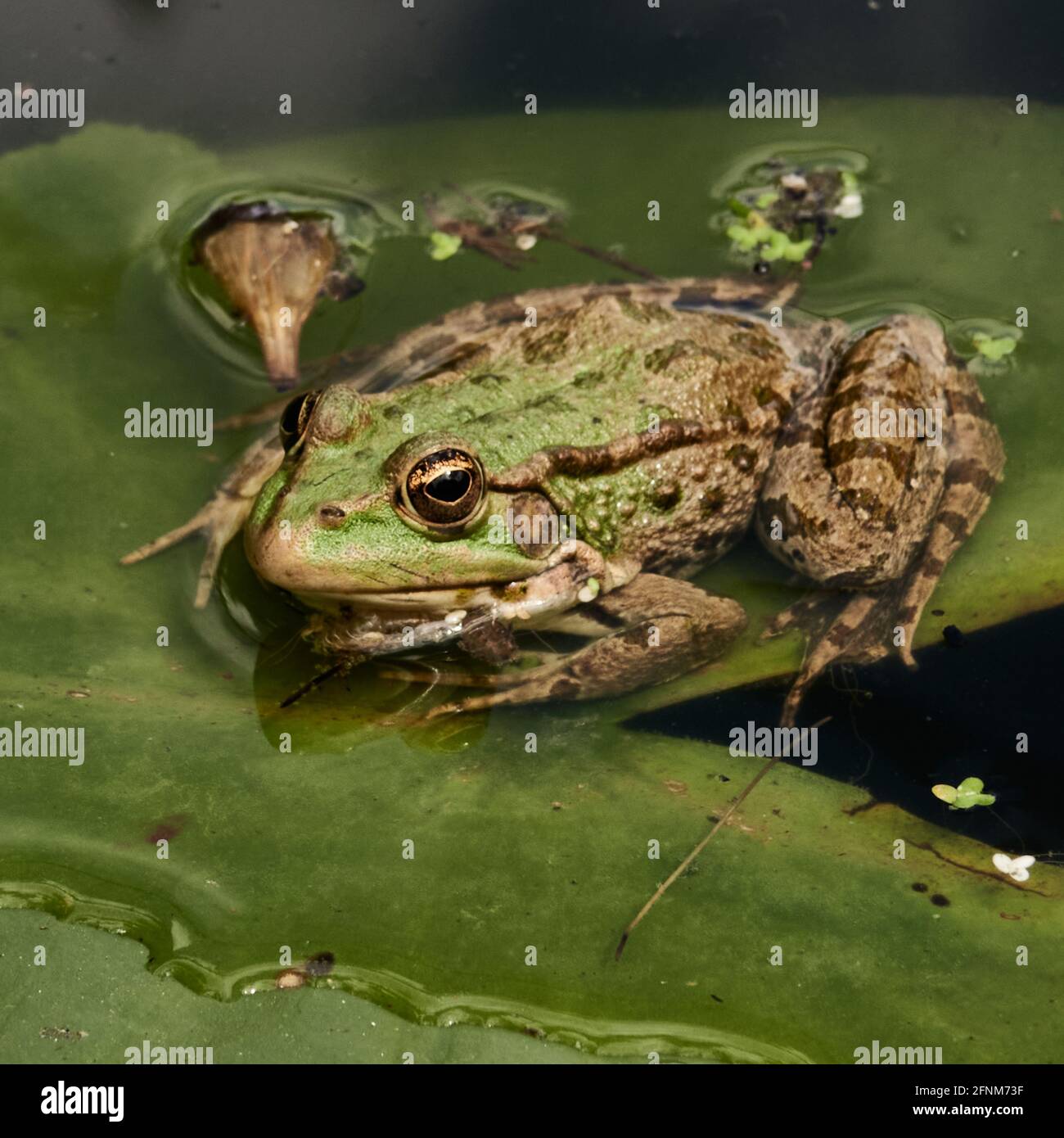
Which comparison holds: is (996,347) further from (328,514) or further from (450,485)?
(328,514)

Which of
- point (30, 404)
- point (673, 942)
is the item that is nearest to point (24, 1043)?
point (673, 942)

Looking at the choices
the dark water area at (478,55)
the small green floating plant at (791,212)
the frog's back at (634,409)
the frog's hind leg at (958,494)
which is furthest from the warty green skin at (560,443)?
the dark water area at (478,55)

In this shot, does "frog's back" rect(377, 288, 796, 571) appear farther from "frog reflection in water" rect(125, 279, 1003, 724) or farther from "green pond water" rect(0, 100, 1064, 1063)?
"green pond water" rect(0, 100, 1064, 1063)

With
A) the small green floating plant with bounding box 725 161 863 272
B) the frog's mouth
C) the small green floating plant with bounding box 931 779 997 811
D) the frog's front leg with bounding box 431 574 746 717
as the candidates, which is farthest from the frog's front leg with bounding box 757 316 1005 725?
the frog's mouth

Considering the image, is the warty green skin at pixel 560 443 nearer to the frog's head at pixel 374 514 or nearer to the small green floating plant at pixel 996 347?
the frog's head at pixel 374 514

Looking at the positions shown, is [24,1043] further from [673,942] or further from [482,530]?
[482,530]

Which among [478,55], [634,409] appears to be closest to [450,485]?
[634,409]
